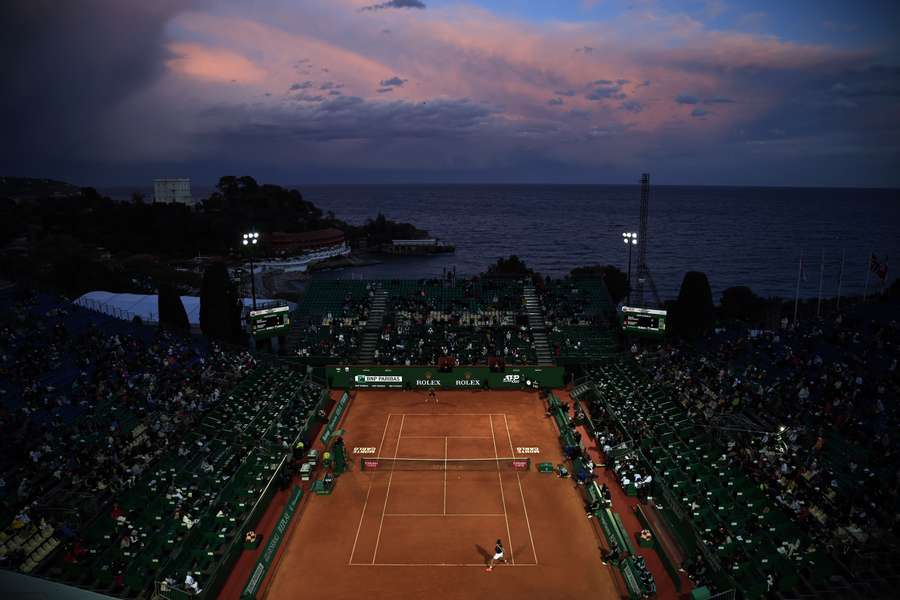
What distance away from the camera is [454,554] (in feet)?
68.9

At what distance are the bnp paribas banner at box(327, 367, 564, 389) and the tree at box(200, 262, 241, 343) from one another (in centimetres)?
881

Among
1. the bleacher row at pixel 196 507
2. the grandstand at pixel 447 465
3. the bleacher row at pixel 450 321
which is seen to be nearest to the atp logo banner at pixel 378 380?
the grandstand at pixel 447 465

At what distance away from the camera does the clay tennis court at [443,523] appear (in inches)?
762

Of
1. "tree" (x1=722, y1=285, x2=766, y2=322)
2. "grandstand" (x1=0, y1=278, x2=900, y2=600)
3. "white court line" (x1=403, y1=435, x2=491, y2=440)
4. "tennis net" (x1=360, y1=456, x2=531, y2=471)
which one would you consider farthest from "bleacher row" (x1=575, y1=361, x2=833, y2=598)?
"tree" (x1=722, y1=285, x2=766, y2=322)

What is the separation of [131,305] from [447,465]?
1271 inches

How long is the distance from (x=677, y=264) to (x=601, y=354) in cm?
7459

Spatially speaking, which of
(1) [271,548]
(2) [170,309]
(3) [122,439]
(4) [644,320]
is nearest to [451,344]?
(4) [644,320]

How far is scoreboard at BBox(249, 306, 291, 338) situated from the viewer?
38.9 m

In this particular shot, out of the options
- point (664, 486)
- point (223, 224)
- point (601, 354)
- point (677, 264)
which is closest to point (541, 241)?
point (677, 264)

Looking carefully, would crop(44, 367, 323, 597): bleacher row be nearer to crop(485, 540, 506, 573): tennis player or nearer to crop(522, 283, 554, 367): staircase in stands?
crop(485, 540, 506, 573): tennis player

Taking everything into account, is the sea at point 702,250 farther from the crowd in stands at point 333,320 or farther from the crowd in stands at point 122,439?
the crowd in stands at point 122,439

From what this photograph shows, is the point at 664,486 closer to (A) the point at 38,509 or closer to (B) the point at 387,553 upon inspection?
(B) the point at 387,553

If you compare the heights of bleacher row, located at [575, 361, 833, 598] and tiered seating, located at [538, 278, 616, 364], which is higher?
tiered seating, located at [538, 278, 616, 364]

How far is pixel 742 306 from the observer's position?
6144cm
